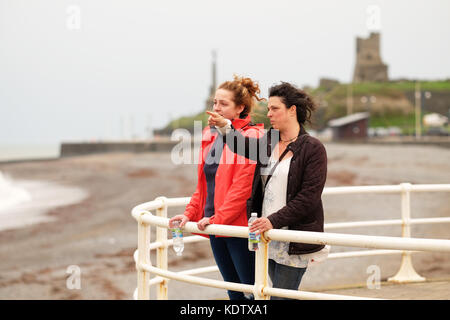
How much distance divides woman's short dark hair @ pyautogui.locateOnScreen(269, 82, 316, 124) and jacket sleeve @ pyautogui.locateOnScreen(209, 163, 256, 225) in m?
0.40

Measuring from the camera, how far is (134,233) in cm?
1803

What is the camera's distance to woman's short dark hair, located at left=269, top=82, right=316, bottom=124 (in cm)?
329

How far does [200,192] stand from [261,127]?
0.58 m

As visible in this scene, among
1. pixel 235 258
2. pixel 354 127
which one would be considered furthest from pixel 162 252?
pixel 354 127

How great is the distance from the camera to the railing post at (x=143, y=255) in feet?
12.6

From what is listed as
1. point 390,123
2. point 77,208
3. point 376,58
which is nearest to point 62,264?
point 77,208

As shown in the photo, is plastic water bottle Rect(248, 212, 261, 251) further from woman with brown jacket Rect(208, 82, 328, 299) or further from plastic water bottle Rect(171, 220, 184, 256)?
plastic water bottle Rect(171, 220, 184, 256)

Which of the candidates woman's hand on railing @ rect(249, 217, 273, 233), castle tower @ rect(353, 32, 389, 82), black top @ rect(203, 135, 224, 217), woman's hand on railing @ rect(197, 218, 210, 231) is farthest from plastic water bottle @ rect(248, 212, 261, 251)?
castle tower @ rect(353, 32, 389, 82)

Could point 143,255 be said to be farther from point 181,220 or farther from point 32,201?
point 32,201

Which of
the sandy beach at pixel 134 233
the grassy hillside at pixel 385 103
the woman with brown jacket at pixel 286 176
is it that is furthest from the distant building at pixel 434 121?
the woman with brown jacket at pixel 286 176

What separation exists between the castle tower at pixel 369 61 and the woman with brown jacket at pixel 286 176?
392 ft

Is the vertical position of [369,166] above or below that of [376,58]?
below

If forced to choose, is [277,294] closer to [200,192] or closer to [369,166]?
[200,192]
